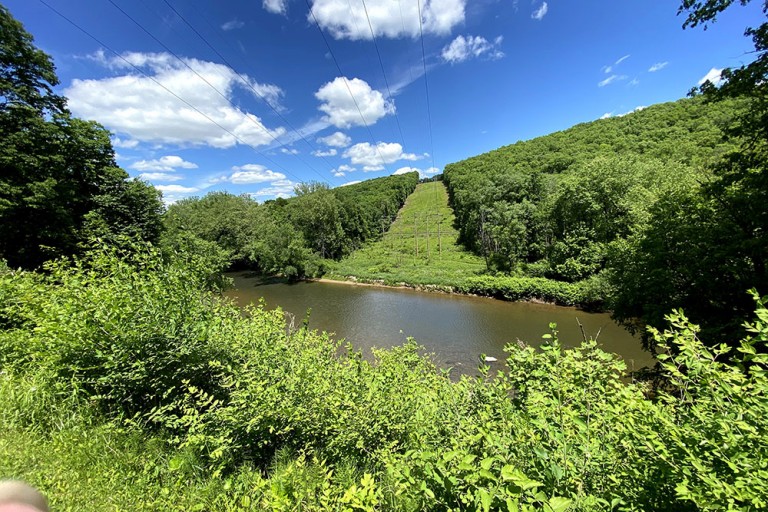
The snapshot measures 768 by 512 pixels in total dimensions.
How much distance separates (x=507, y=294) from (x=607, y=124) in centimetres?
5415

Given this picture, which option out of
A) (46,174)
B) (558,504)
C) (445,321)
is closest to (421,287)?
(445,321)

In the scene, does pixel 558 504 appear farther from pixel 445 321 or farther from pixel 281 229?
pixel 281 229

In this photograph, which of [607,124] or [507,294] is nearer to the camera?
[507,294]

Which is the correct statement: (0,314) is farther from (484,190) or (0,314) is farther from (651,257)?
(484,190)

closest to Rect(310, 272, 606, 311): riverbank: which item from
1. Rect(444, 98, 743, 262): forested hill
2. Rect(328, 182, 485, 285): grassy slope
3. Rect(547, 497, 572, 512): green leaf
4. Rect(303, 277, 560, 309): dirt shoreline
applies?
Rect(303, 277, 560, 309): dirt shoreline

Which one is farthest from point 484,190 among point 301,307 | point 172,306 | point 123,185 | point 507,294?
point 172,306

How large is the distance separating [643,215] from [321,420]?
82.0ft

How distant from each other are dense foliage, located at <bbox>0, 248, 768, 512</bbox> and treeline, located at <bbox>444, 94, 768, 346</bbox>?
448 cm

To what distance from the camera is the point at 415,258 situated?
49.2 meters

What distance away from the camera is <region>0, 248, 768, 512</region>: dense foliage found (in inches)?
80.1

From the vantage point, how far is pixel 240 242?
158 ft

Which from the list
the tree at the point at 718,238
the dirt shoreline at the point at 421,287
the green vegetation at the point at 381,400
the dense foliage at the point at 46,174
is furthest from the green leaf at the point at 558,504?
the dirt shoreline at the point at 421,287

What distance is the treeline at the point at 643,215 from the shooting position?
777 cm

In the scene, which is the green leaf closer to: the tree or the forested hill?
the tree
